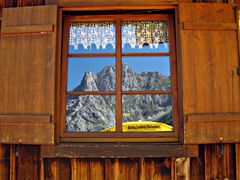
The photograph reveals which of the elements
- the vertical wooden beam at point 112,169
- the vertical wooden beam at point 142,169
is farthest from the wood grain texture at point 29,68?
the vertical wooden beam at point 142,169

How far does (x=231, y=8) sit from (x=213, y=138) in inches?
59.4

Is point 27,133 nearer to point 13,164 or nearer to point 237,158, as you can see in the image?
point 13,164

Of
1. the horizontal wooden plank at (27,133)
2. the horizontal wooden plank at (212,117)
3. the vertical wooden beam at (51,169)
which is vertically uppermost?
the horizontal wooden plank at (212,117)

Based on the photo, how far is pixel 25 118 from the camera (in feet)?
11.0

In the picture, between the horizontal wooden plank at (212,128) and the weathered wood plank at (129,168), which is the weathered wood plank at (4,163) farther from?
the horizontal wooden plank at (212,128)

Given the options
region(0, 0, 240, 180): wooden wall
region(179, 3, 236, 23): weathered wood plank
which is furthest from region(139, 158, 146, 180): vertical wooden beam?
Result: region(179, 3, 236, 23): weathered wood plank

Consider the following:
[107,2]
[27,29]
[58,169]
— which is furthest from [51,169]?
[107,2]

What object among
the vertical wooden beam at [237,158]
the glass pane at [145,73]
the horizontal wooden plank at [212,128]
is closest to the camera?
the horizontal wooden plank at [212,128]

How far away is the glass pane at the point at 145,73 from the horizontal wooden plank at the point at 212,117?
19.4 inches

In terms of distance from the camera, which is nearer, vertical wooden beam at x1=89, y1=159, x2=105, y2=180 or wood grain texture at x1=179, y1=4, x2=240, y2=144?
wood grain texture at x1=179, y1=4, x2=240, y2=144

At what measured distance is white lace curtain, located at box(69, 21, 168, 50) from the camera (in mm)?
3729

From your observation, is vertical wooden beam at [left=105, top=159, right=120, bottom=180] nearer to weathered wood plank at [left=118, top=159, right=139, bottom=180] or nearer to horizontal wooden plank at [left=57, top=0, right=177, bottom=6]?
weathered wood plank at [left=118, top=159, right=139, bottom=180]

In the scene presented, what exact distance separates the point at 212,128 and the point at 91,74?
153cm

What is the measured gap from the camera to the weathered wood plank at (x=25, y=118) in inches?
131
